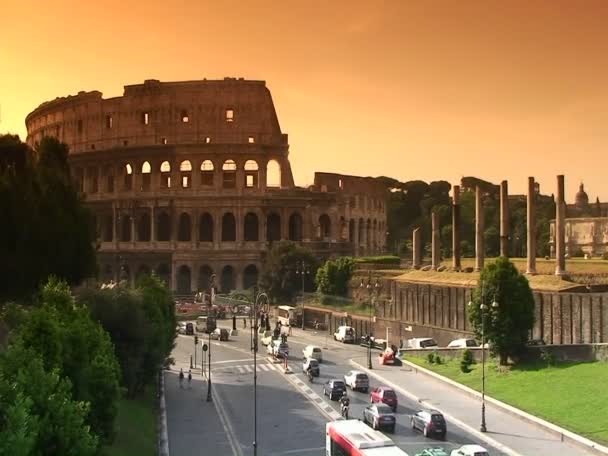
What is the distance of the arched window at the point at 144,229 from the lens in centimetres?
7762

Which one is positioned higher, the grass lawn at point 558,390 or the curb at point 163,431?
the grass lawn at point 558,390

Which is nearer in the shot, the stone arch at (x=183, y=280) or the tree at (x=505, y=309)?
the tree at (x=505, y=309)

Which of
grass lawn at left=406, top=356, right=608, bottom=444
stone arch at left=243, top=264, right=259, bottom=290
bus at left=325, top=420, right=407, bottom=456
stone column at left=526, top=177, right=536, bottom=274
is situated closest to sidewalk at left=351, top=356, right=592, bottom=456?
grass lawn at left=406, top=356, right=608, bottom=444

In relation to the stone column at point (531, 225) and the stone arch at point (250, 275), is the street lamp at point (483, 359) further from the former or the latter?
the stone arch at point (250, 275)

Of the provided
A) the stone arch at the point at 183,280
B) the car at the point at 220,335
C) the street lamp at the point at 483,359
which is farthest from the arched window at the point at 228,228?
the street lamp at the point at 483,359

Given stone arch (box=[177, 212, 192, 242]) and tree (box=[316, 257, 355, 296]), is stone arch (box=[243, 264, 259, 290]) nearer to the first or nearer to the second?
stone arch (box=[177, 212, 192, 242])

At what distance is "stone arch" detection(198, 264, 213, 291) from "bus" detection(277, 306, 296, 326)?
17.9 metres

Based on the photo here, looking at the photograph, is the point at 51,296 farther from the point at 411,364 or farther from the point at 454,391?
the point at 411,364

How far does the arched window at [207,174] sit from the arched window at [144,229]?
629cm

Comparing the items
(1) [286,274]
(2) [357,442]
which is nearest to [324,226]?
(1) [286,274]

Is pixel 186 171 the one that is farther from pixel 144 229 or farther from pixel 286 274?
pixel 286 274

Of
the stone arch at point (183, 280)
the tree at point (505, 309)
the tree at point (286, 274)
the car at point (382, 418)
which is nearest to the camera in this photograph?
the car at point (382, 418)

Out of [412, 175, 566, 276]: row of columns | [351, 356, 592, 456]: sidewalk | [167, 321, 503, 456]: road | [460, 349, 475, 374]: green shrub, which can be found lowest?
[167, 321, 503, 456]: road

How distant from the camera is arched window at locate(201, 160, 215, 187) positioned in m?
76.6
